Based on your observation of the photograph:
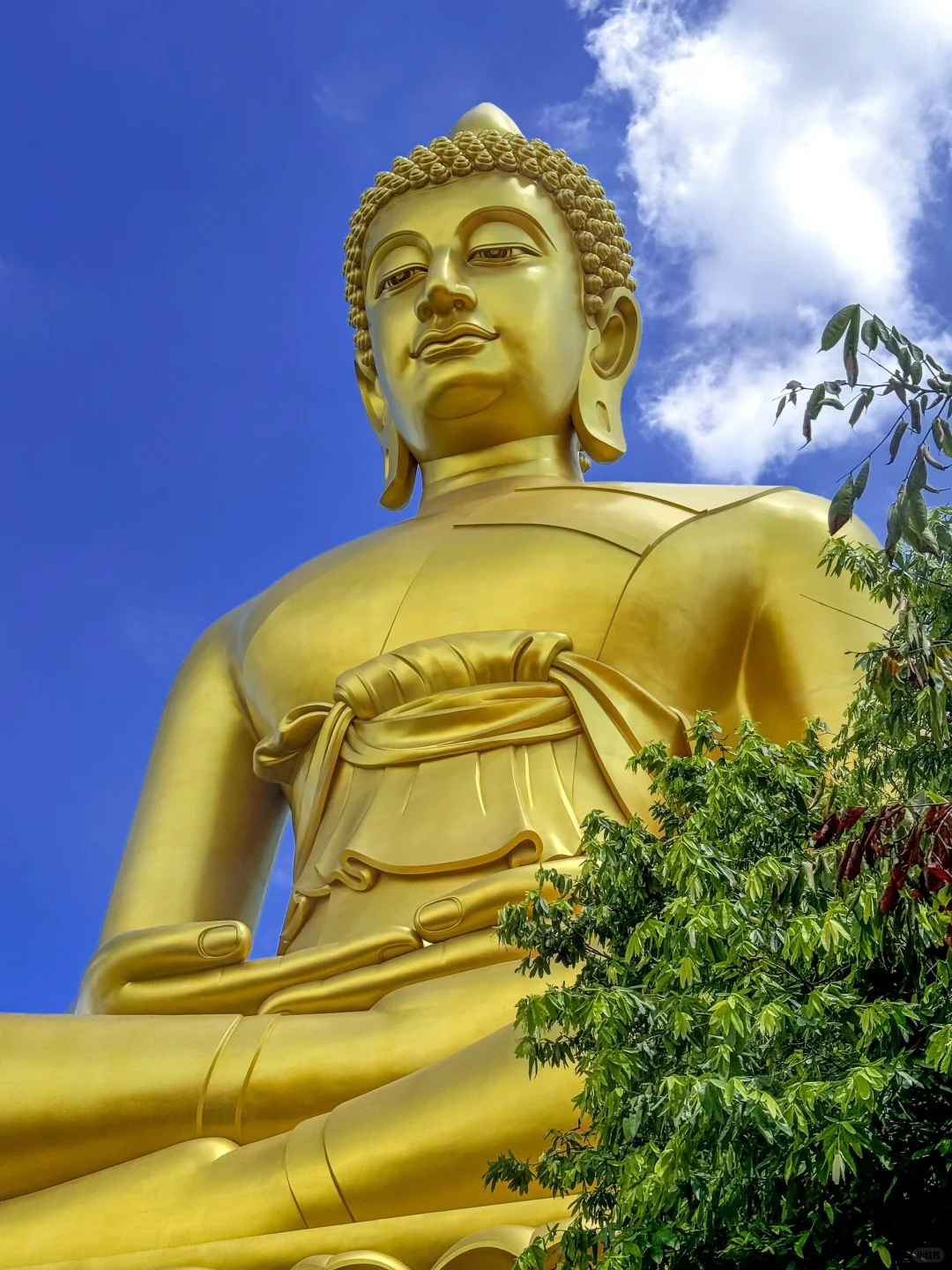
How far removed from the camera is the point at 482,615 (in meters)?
6.99

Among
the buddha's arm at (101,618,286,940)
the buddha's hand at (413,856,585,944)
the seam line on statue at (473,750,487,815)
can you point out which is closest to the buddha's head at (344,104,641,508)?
the buddha's arm at (101,618,286,940)

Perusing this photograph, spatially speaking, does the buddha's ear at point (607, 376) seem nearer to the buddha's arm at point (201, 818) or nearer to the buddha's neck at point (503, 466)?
the buddha's neck at point (503, 466)

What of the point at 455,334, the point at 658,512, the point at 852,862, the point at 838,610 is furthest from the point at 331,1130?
the point at 455,334

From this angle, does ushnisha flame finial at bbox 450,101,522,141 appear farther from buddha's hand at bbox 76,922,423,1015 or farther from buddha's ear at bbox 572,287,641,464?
buddha's hand at bbox 76,922,423,1015

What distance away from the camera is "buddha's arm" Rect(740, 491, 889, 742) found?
669 centimetres

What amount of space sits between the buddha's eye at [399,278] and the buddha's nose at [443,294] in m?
0.14

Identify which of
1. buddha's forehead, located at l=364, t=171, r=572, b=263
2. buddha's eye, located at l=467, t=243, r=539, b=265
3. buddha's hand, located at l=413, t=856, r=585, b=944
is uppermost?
buddha's forehead, located at l=364, t=171, r=572, b=263

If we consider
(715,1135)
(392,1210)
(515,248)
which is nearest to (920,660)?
(715,1135)

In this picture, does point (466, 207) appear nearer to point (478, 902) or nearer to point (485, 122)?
point (485, 122)

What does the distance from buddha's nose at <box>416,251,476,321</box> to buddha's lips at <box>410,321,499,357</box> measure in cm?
7

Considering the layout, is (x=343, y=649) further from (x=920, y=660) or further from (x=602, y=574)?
(x=920, y=660)

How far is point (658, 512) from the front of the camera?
7230 millimetres

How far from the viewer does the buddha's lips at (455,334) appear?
24.9 feet

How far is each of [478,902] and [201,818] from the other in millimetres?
A: 1858
